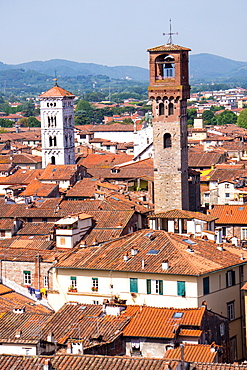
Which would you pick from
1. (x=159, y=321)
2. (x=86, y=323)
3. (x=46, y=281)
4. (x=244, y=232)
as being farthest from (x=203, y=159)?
(x=86, y=323)

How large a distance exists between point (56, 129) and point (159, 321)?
2882 inches

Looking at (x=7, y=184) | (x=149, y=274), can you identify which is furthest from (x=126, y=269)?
(x=7, y=184)

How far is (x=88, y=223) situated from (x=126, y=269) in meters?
9.78

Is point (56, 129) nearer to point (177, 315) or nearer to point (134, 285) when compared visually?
point (134, 285)

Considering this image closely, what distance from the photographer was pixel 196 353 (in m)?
28.0

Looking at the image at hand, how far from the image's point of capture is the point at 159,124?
58.7m

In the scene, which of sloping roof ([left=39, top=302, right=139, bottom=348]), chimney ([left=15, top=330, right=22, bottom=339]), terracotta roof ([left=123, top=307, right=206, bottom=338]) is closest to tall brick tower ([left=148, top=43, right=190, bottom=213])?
sloping roof ([left=39, top=302, right=139, bottom=348])

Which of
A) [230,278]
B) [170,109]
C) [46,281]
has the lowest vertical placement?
[46,281]

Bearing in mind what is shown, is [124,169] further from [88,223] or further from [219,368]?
[219,368]

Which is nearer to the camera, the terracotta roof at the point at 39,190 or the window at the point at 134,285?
the window at the point at 134,285

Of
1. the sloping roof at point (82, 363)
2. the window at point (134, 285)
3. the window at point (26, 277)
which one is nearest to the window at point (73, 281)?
the window at point (134, 285)

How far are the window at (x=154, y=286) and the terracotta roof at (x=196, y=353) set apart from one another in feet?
26.9

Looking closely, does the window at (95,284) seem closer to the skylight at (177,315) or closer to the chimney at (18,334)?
the skylight at (177,315)

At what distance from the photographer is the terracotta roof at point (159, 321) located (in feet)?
99.8
